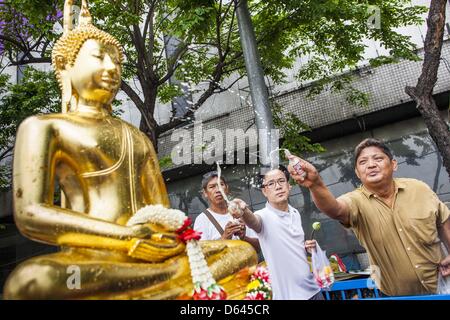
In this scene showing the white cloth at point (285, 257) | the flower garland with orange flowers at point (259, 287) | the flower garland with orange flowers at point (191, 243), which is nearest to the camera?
the flower garland with orange flowers at point (191, 243)

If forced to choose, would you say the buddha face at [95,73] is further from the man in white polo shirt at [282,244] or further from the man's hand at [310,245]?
the man's hand at [310,245]

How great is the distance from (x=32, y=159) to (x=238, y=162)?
7263 mm

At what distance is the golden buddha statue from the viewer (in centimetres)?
165

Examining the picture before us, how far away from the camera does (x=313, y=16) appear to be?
514 centimetres

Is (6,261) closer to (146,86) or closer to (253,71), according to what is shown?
(146,86)

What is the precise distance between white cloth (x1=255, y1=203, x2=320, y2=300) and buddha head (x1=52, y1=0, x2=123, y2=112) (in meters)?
1.32

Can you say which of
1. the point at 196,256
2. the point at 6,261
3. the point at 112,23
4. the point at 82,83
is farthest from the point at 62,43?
the point at 6,261

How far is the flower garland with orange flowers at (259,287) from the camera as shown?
6.19 ft

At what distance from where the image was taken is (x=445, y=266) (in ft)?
6.88

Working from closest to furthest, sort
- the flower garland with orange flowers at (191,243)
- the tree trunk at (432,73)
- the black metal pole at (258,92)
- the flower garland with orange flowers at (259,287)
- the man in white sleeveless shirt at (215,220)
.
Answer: the flower garland with orange flowers at (191,243) → the flower garland with orange flowers at (259,287) → the man in white sleeveless shirt at (215,220) → the tree trunk at (432,73) → the black metal pole at (258,92)

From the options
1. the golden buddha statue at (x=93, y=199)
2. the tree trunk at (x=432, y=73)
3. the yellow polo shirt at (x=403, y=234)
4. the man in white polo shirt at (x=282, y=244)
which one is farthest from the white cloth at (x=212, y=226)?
the tree trunk at (x=432, y=73)

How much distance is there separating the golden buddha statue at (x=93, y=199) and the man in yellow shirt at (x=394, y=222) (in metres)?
0.66

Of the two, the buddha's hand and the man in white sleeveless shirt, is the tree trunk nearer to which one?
the man in white sleeveless shirt

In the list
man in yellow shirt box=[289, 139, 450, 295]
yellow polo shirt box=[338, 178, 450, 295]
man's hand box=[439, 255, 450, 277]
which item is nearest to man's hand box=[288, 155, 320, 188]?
man in yellow shirt box=[289, 139, 450, 295]
